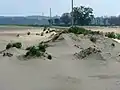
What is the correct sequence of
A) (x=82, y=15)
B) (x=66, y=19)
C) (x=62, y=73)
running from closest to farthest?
(x=62, y=73) < (x=82, y=15) < (x=66, y=19)

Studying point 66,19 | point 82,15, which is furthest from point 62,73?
point 66,19

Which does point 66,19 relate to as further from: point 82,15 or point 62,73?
point 62,73

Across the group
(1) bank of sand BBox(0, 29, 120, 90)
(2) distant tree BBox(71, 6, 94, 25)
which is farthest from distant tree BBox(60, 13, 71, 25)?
(1) bank of sand BBox(0, 29, 120, 90)

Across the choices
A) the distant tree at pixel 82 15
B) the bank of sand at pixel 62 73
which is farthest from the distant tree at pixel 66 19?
the bank of sand at pixel 62 73

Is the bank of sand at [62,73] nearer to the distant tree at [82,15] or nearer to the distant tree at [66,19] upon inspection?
the distant tree at [82,15]

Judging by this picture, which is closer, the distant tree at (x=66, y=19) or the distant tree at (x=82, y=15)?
the distant tree at (x=82, y=15)

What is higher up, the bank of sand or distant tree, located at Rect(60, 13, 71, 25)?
the bank of sand

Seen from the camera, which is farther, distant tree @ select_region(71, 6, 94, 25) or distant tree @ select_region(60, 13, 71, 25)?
distant tree @ select_region(60, 13, 71, 25)

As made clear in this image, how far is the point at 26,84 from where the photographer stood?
13.1 m

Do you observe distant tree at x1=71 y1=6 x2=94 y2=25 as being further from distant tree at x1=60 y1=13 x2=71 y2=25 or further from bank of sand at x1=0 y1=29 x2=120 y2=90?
bank of sand at x1=0 y1=29 x2=120 y2=90

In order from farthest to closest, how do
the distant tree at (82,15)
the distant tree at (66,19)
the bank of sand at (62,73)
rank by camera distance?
1. the distant tree at (66,19)
2. the distant tree at (82,15)
3. the bank of sand at (62,73)

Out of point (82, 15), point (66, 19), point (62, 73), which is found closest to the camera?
point (62, 73)

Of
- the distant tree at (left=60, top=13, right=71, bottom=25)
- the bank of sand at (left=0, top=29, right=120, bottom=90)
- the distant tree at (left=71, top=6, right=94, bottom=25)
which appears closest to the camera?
the bank of sand at (left=0, top=29, right=120, bottom=90)

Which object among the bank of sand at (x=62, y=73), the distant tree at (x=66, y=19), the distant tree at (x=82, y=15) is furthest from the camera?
the distant tree at (x=66, y=19)
